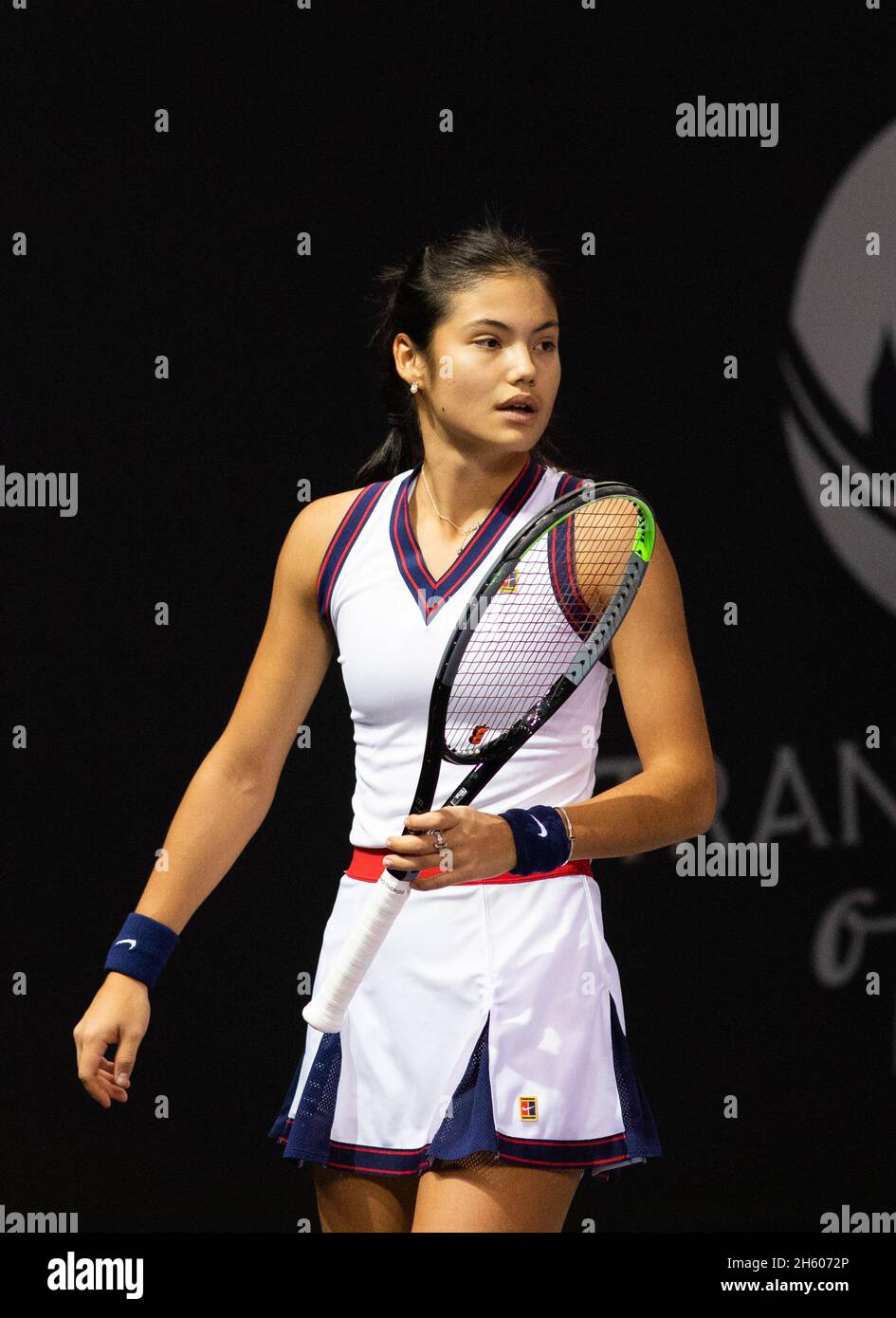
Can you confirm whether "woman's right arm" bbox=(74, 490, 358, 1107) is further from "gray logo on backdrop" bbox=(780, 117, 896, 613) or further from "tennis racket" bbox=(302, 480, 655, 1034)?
"gray logo on backdrop" bbox=(780, 117, 896, 613)

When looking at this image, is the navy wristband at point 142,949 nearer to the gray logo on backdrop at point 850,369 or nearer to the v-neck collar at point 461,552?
the v-neck collar at point 461,552

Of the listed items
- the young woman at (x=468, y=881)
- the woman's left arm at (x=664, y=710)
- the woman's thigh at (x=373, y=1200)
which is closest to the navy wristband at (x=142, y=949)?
the young woman at (x=468, y=881)

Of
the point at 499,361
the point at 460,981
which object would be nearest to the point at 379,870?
the point at 460,981

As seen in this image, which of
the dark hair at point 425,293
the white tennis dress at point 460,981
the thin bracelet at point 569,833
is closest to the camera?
the thin bracelet at point 569,833

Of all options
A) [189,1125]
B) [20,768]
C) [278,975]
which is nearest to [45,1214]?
[189,1125]

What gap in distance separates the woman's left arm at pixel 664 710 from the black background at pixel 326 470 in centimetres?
149

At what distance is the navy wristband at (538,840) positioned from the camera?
6.08 feet

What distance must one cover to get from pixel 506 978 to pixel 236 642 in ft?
5.53

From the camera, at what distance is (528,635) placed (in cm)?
208

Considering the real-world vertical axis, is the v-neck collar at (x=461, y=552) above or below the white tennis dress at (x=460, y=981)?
above

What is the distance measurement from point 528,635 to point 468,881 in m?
0.33

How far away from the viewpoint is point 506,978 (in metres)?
2.01

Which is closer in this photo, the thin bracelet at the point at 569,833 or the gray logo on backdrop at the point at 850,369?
the thin bracelet at the point at 569,833

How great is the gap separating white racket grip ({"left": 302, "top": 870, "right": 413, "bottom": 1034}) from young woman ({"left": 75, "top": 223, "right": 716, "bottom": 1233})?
5 centimetres
